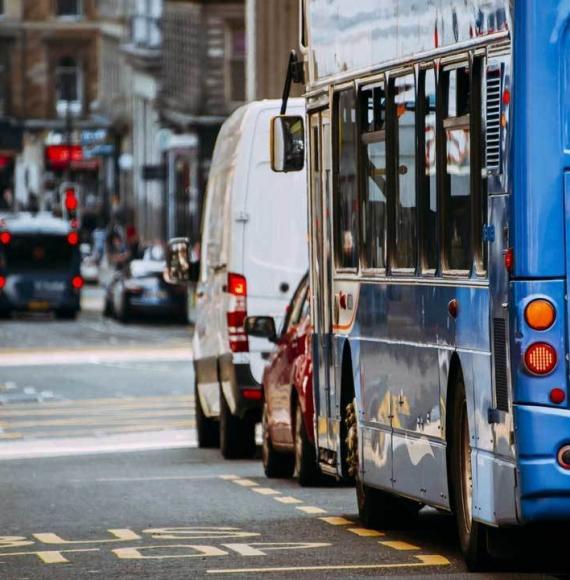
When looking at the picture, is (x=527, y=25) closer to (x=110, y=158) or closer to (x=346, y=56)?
(x=346, y=56)

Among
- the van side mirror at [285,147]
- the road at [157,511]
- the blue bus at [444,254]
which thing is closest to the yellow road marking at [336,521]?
the road at [157,511]

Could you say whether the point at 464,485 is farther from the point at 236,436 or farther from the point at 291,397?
the point at 236,436

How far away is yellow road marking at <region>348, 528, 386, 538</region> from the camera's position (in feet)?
45.2

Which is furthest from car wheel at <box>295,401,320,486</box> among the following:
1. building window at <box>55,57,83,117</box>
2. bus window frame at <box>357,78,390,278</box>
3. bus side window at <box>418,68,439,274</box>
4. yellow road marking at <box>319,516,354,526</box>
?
building window at <box>55,57,83,117</box>

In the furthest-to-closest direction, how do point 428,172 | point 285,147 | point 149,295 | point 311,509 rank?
point 149,295, point 285,147, point 311,509, point 428,172

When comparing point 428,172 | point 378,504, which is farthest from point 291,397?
point 428,172

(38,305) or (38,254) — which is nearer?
(38,305)

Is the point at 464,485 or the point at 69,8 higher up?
the point at 69,8

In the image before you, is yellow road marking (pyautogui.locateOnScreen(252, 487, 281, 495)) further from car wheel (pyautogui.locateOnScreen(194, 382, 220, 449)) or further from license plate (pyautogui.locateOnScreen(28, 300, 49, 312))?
license plate (pyautogui.locateOnScreen(28, 300, 49, 312))

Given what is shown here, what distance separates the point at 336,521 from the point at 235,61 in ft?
179

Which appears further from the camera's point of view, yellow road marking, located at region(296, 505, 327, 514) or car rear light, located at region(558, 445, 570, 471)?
yellow road marking, located at region(296, 505, 327, 514)

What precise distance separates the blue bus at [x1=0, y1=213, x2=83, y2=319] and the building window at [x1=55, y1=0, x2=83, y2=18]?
6625 cm

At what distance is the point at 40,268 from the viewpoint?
55.6m

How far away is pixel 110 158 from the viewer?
10206 cm
